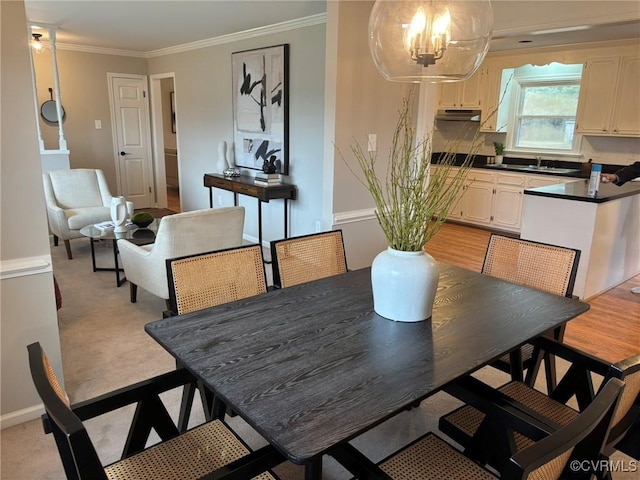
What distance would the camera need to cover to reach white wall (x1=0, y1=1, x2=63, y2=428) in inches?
77.2

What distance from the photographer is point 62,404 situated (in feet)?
3.39

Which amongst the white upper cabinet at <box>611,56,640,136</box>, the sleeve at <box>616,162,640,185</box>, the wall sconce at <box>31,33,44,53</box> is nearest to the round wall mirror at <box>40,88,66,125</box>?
the wall sconce at <box>31,33,44,53</box>

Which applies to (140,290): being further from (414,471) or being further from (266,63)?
(414,471)

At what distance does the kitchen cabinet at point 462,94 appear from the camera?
668 centimetres

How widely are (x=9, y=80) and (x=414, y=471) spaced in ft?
7.22

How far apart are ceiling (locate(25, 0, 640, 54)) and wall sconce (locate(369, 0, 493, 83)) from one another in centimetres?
194

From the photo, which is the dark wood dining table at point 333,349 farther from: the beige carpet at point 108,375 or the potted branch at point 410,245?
the beige carpet at point 108,375

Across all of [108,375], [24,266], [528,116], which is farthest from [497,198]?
[24,266]

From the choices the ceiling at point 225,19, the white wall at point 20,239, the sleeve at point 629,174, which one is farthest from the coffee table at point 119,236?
the sleeve at point 629,174

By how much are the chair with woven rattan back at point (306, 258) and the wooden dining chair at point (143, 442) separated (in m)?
0.82

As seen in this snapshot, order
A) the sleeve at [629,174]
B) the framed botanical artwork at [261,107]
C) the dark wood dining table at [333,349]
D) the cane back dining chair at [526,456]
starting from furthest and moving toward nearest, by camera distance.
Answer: the framed botanical artwork at [261,107] → the sleeve at [629,174] → the dark wood dining table at [333,349] → the cane back dining chair at [526,456]

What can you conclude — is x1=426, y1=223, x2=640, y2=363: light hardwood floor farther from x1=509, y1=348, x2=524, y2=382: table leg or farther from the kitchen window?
the kitchen window

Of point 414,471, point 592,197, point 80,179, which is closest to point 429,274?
point 414,471

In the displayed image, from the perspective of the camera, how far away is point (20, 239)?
2.10 m
